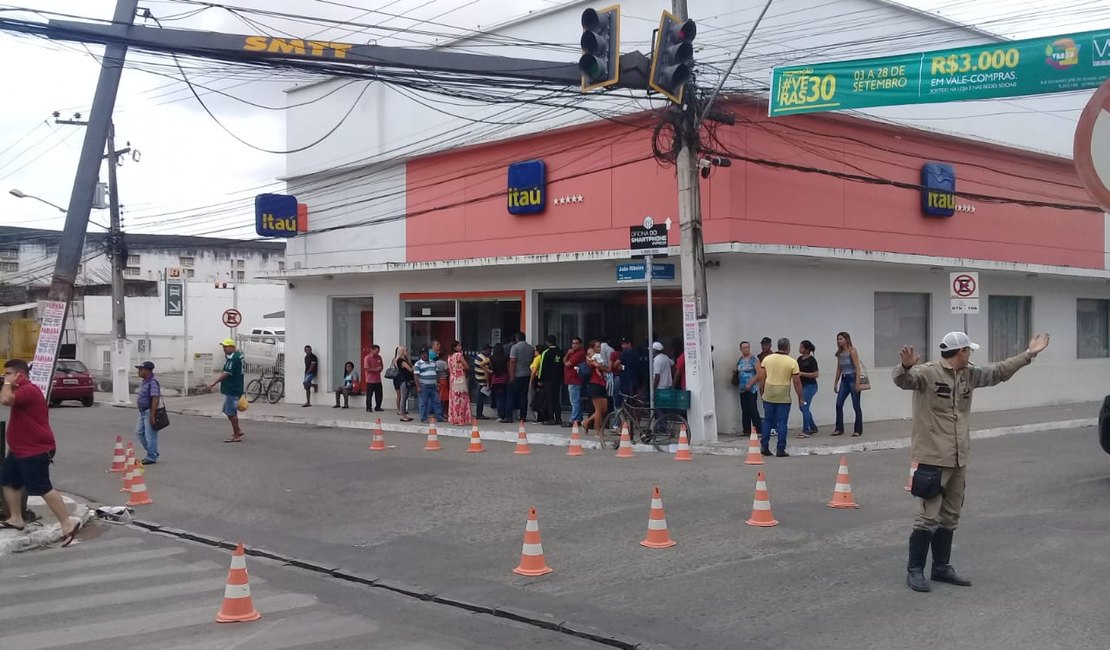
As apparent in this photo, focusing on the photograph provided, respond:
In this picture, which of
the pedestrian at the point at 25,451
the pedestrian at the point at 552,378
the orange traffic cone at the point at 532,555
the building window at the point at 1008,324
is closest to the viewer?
the orange traffic cone at the point at 532,555

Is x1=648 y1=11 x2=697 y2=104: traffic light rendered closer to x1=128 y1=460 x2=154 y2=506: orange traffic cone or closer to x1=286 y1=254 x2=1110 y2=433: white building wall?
x1=286 y1=254 x2=1110 y2=433: white building wall

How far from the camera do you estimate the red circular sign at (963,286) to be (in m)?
16.2

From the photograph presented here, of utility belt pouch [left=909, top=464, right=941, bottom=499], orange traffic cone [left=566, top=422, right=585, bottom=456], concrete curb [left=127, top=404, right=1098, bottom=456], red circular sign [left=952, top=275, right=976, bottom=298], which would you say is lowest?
concrete curb [left=127, top=404, right=1098, bottom=456]

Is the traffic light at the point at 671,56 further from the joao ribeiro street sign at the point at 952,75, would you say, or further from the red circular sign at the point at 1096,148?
the red circular sign at the point at 1096,148

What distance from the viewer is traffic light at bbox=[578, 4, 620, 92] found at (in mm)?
11141

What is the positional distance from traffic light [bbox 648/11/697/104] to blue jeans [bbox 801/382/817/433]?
6.67 metres

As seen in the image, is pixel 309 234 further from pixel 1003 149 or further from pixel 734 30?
pixel 1003 149

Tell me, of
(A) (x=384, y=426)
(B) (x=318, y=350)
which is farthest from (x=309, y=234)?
(A) (x=384, y=426)

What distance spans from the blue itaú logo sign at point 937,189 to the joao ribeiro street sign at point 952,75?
632cm

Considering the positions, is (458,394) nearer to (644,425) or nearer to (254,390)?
(644,425)

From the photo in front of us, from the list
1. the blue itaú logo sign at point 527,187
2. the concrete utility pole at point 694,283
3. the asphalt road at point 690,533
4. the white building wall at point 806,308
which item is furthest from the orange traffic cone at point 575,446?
the blue itaú logo sign at point 527,187

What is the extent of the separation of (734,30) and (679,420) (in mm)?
7640

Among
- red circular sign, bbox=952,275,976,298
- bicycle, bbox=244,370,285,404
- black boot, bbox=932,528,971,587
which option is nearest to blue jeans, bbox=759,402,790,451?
red circular sign, bbox=952,275,976,298

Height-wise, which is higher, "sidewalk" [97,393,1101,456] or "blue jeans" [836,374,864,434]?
"blue jeans" [836,374,864,434]
